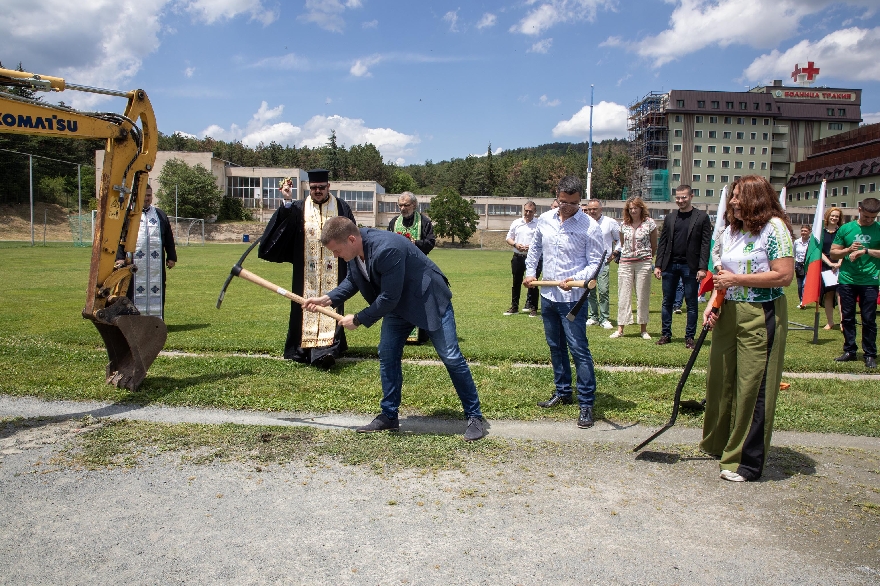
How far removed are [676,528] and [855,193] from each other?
88123 mm

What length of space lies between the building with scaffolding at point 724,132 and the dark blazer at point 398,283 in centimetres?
9631

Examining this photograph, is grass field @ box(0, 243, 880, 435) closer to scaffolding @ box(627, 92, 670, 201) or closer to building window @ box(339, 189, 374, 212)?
building window @ box(339, 189, 374, 212)

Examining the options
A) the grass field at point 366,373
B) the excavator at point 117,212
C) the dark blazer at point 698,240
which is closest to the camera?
the excavator at point 117,212

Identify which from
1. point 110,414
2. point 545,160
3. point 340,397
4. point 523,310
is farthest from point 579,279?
point 545,160

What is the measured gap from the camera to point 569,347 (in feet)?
20.2

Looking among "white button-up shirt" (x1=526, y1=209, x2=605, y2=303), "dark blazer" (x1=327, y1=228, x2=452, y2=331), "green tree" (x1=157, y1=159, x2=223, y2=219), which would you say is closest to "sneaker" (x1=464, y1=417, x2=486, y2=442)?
"dark blazer" (x1=327, y1=228, x2=452, y2=331)

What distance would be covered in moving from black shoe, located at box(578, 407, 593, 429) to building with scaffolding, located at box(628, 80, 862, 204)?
9560 cm

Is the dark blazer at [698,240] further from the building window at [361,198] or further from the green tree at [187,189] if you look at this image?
the building window at [361,198]

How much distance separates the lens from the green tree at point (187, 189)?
257ft

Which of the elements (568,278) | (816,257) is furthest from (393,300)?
(816,257)

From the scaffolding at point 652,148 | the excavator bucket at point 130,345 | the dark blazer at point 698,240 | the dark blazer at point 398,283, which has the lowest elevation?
the excavator bucket at point 130,345

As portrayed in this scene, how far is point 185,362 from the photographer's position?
7992mm

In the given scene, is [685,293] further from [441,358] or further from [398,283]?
[398,283]

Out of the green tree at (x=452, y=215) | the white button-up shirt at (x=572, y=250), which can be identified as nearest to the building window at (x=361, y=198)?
the green tree at (x=452, y=215)
